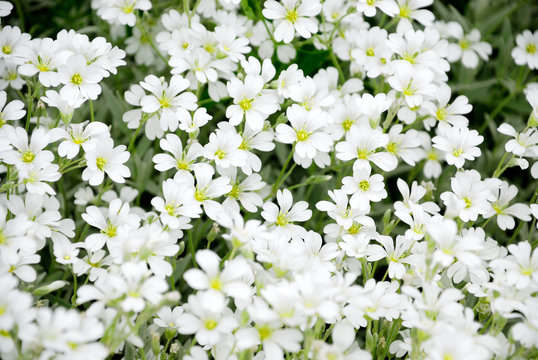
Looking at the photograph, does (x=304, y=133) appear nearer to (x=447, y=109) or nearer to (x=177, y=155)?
(x=177, y=155)

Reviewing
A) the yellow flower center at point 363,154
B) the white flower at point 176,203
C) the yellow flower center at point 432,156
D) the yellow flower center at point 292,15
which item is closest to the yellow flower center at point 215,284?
the white flower at point 176,203

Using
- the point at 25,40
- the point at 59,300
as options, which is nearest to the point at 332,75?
the point at 25,40

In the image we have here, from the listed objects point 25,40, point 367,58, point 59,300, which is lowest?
point 59,300

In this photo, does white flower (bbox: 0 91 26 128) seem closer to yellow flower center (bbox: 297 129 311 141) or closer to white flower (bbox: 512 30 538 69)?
yellow flower center (bbox: 297 129 311 141)

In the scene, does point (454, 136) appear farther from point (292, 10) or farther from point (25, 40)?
point (25, 40)

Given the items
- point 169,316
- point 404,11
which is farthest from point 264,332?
point 404,11

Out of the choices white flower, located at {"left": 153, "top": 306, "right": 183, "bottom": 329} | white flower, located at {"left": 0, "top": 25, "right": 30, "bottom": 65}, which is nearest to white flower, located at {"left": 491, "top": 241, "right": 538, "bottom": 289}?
white flower, located at {"left": 153, "top": 306, "right": 183, "bottom": 329}
